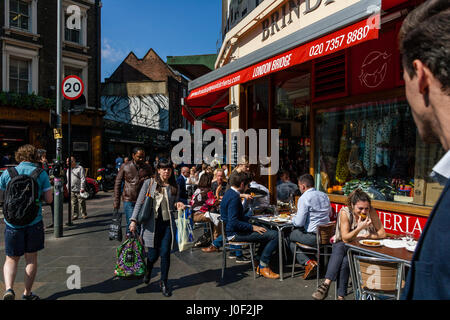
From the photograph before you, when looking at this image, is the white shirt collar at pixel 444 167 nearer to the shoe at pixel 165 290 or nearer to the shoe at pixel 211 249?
the shoe at pixel 165 290

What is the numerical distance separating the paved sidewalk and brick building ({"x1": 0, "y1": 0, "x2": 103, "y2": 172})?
12626mm

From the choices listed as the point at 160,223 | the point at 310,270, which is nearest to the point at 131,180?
the point at 160,223

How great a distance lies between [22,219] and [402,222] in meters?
5.21

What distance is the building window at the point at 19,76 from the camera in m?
17.4

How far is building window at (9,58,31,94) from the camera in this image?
1741 centimetres

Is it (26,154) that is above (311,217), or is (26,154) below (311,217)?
above

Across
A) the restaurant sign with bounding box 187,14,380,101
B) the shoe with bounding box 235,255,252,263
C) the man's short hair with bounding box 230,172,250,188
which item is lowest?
the shoe with bounding box 235,255,252,263

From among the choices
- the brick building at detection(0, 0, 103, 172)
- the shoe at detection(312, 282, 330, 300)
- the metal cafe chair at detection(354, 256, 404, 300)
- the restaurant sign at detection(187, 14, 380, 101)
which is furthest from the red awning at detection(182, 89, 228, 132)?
the brick building at detection(0, 0, 103, 172)

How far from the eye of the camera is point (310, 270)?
496 cm

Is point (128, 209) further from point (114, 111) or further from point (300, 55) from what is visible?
point (114, 111)

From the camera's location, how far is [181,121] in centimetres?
3853

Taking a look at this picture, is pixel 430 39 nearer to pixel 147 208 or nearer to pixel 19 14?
pixel 147 208

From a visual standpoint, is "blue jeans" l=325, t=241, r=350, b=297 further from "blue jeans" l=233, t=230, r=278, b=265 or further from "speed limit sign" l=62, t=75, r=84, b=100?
"speed limit sign" l=62, t=75, r=84, b=100
